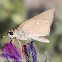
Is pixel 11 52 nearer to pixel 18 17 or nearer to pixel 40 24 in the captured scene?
pixel 40 24

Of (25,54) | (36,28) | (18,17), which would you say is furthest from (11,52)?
(18,17)

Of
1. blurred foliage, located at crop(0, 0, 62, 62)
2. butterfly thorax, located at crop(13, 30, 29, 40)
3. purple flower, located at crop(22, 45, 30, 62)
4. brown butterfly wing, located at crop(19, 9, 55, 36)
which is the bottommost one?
purple flower, located at crop(22, 45, 30, 62)

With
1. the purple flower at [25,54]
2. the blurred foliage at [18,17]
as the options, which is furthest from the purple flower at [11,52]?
the blurred foliage at [18,17]

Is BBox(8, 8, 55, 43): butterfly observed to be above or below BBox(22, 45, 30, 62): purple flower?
above

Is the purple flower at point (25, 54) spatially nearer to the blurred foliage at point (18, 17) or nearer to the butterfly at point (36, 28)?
the butterfly at point (36, 28)

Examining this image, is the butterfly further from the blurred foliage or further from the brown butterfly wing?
the blurred foliage

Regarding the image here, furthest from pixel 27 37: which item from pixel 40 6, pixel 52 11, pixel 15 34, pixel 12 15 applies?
pixel 40 6

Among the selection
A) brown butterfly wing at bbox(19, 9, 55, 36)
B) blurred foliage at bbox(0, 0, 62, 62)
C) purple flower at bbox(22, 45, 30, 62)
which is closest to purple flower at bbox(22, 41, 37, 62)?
purple flower at bbox(22, 45, 30, 62)
